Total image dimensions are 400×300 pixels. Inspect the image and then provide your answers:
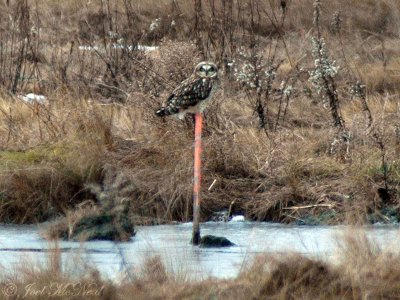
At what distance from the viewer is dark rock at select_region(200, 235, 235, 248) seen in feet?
33.9

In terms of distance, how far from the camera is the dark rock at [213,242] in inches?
407

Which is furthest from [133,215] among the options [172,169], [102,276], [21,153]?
[102,276]

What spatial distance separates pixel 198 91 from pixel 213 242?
1251 millimetres

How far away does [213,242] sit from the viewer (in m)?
10.4

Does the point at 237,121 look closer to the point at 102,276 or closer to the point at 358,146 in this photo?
the point at 358,146

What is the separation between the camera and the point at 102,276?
7.98 metres

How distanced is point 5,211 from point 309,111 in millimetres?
5364

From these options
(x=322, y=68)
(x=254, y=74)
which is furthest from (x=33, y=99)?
(x=322, y=68)

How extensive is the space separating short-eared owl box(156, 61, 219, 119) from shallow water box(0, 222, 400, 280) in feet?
3.50

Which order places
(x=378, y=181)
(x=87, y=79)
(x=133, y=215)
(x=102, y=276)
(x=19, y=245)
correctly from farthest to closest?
(x=87, y=79), (x=378, y=181), (x=133, y=215), (x=19, y=245), (x=102, y=276)

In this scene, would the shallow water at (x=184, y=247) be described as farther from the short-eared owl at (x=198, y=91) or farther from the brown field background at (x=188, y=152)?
the short-eared owl at (x=198, y=91)

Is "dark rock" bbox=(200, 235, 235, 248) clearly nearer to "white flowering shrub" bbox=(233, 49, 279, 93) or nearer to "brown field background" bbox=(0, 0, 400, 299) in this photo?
"brown field background" bbox=(0, 0, 400, 299)

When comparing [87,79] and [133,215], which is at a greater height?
[87,79]

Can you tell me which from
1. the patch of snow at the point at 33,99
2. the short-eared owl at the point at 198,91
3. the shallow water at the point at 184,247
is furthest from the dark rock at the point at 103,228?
the patch of snow at the point at 33,99
